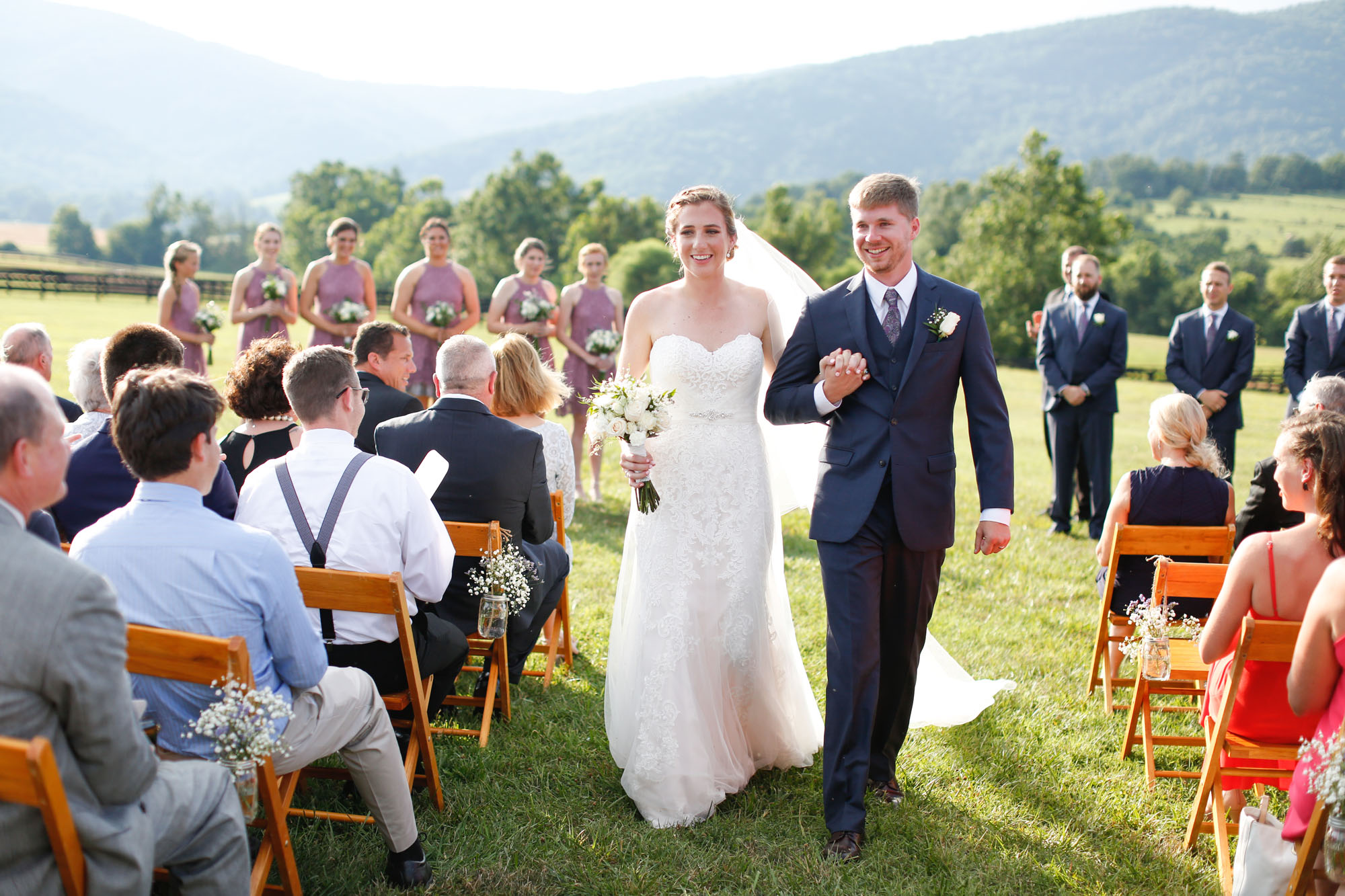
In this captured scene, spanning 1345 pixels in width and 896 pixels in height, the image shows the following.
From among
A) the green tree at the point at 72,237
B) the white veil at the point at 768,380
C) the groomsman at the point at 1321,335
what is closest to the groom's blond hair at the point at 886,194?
the white veil at the point at 768,380

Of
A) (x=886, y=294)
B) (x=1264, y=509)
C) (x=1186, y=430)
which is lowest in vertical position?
(x=1264, y=509)

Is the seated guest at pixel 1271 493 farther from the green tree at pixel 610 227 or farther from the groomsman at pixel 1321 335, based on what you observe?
the green tree at pixel 610 227

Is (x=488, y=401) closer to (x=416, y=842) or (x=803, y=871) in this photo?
(x=416, y=842)

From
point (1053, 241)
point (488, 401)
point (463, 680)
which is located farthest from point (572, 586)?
point (1053, 241)

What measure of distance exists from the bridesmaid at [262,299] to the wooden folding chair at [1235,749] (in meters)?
9.55

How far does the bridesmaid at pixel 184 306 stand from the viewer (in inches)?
395

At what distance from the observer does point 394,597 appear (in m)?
3.64

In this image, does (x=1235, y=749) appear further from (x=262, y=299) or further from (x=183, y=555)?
(x=262, y=299)

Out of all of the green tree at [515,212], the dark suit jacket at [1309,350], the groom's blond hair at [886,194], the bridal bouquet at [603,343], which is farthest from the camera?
the green tree at [515,212]

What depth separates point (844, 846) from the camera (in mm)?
3998

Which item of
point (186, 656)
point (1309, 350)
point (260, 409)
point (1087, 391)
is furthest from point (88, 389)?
point (1309, 350)

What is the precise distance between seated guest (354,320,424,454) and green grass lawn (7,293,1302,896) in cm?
193

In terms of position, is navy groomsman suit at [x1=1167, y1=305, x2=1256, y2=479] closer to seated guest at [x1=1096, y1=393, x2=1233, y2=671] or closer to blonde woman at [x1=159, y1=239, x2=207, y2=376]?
seated guest at [x1=1096, y1=393, x2=1233, y2=671]

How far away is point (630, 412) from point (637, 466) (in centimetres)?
26
